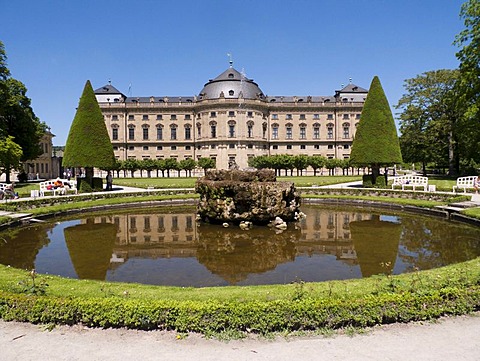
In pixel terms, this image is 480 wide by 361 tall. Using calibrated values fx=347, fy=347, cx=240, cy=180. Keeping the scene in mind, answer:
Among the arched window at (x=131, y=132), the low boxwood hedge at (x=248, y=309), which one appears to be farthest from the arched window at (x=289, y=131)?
the low boxwood hedge at (x=248, y=309)

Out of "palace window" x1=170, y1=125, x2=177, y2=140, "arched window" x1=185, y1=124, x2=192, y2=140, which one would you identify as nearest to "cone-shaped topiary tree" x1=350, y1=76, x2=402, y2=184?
"arched window" x1=185, y1=124, x2=192, y2=140

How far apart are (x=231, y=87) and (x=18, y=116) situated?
30.0 m

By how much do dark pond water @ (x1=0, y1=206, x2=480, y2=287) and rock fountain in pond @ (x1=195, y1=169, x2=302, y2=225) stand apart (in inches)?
19.6

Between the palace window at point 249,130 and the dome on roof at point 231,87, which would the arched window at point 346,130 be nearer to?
the dome on roof at point 231,87

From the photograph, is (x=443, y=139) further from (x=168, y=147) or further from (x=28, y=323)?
(x=28, y=323)

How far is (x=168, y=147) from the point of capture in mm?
61125

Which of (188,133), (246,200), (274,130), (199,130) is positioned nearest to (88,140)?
(246,200)

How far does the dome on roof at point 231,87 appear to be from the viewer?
182 ft

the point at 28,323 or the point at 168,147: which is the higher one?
the point at 168,147

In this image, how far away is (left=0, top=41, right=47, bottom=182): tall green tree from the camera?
113 ft

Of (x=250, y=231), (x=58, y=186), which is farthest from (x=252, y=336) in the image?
(x=58, y=186)

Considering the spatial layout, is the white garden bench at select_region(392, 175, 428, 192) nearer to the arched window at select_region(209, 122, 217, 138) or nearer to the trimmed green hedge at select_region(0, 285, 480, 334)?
the trimmed green hedge at select_region(0, 285, 480, 334)

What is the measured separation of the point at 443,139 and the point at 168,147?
137ft

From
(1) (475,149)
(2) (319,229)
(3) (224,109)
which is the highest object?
(3) (224,109)
